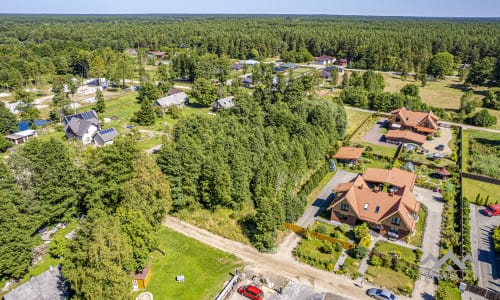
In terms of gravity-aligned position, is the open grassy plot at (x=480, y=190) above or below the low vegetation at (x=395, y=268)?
above

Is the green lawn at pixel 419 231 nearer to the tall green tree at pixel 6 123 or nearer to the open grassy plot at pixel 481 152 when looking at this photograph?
the open grassy plot at pixel 481 152

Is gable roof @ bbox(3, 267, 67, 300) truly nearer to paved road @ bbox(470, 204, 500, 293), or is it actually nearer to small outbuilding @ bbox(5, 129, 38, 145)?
paved road @ bbox(470, 204, 500, 293)

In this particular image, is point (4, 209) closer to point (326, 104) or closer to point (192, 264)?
point (192, 264)

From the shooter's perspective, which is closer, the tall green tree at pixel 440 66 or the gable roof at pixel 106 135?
the gable roof at pixel 106 135

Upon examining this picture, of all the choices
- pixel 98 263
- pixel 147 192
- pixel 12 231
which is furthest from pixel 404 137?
pixel 12 231

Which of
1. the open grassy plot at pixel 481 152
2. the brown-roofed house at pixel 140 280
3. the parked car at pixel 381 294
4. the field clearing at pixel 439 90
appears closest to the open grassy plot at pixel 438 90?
the field clearing at pixel 439 90

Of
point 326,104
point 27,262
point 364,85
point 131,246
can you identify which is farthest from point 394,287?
point 364,85
